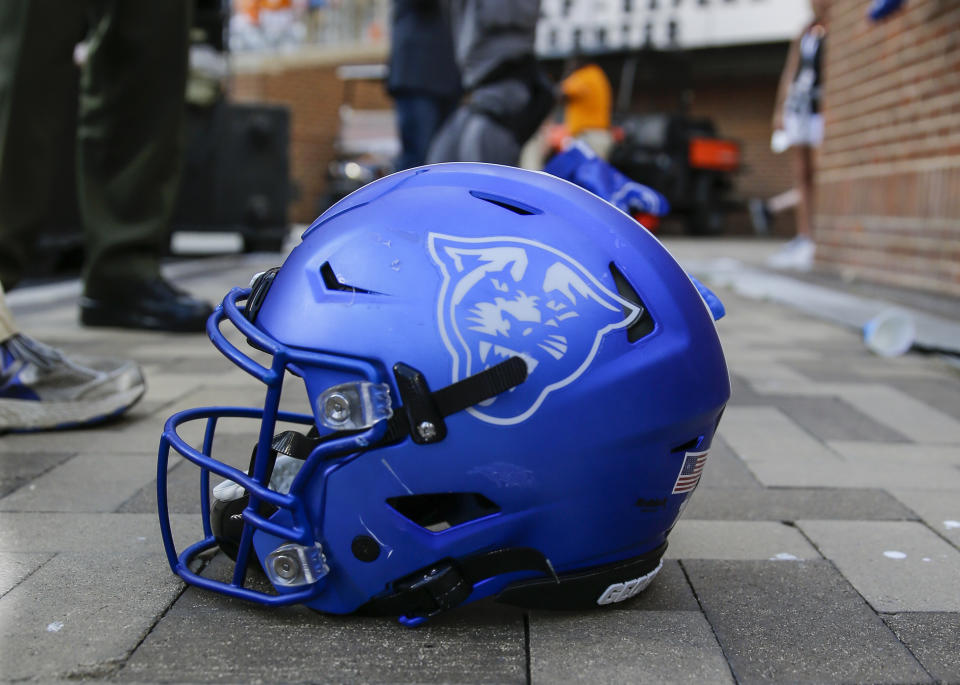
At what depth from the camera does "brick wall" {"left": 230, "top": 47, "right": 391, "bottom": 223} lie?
633 inches

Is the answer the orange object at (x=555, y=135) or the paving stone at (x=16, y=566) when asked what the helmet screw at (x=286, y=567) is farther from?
the orange object at (x=555, y=135)

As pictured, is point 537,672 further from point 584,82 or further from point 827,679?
point 584,82

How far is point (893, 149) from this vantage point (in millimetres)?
5586

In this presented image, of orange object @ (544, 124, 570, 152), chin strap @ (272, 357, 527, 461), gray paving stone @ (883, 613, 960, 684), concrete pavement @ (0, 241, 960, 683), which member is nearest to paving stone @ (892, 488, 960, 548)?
concrete pavement @ (0, 241, 960, 683)

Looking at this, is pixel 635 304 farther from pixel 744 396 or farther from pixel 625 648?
pixel 744 396

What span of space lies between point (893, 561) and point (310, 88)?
16.3 metres

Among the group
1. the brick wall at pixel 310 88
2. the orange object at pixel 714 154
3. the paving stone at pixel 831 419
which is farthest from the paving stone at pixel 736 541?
the brick wall at pixel 310 88

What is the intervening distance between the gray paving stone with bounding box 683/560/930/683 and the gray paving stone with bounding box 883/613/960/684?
17 millimetres

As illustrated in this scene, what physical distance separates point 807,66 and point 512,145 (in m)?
4.24

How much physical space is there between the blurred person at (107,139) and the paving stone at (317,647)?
66.5 inches

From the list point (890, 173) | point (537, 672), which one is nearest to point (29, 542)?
point (537, 672)

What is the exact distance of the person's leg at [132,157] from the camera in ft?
10.3

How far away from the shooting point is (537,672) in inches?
46.6

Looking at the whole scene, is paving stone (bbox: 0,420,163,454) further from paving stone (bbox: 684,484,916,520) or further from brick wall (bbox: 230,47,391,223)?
brick wall (bbox: 230,47,391,223)
